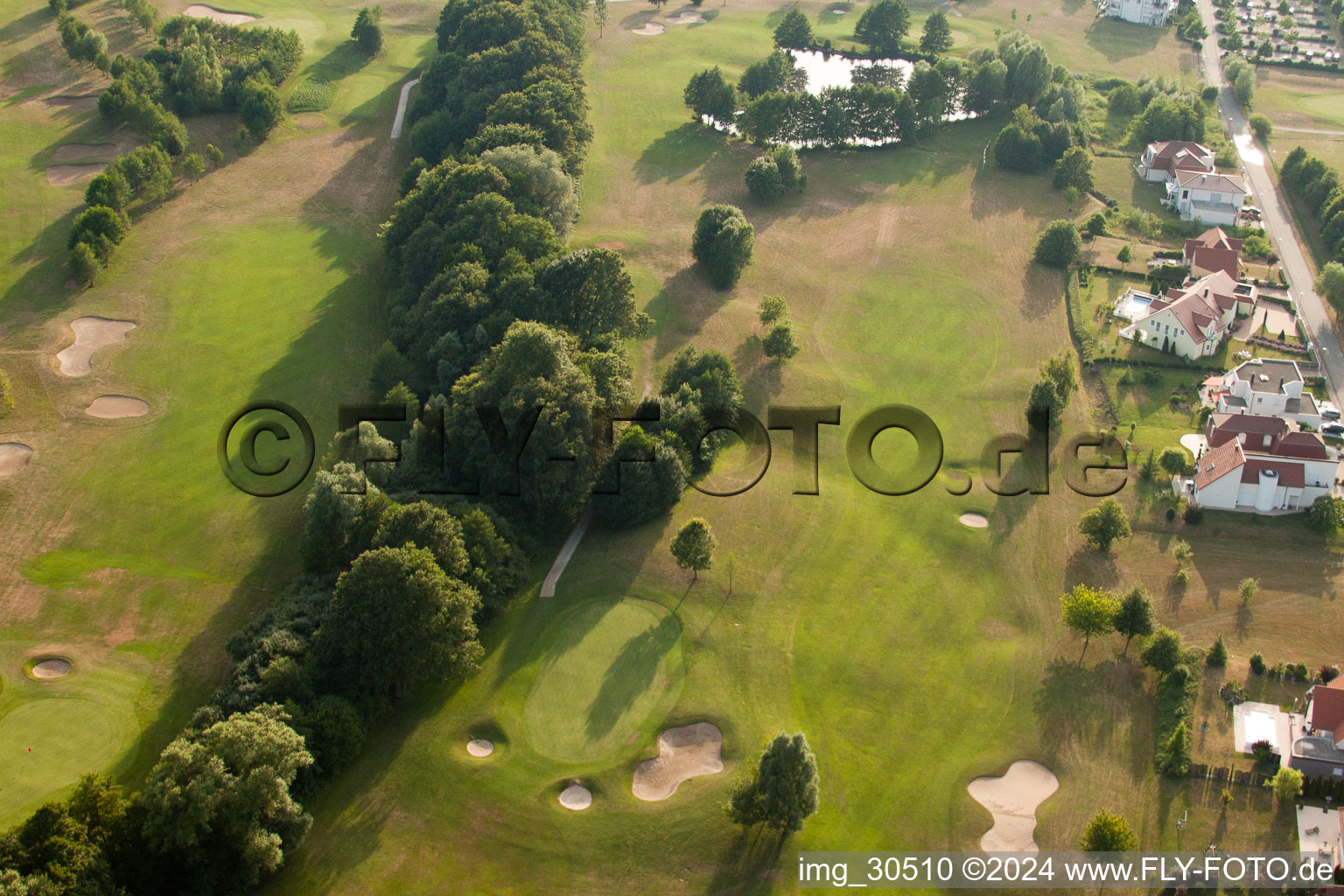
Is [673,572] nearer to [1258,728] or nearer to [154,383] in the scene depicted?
[1258,728]

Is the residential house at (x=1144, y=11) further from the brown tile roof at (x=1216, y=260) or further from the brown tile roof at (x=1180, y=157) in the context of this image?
the brown tile roof at (x=1216, y=260)

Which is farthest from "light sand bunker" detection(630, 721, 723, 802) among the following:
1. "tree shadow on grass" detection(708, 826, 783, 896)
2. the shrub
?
the shrub

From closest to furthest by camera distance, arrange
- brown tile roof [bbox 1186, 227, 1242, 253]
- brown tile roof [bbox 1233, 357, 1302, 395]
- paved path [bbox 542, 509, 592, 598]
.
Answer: paved path [bbox 542, 509, 592, 598] < brown tile roof [bbox 1233, 357, 1302, 395] < brown tile roof [bbox 1186, 227, 1242, 253]

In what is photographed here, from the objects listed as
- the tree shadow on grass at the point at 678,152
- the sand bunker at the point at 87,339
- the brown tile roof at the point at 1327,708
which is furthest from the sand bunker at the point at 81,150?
the brown tile roof at the point at 1327,708

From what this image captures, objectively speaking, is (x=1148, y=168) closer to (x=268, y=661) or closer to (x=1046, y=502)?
(x=1046, y=502)

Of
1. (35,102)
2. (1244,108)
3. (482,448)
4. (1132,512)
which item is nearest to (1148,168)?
(1244,108)

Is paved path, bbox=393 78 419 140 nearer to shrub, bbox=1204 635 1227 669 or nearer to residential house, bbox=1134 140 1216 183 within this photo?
residential house, bbox=1134 140 1216 183

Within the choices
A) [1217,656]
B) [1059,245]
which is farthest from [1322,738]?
[1059,245]
